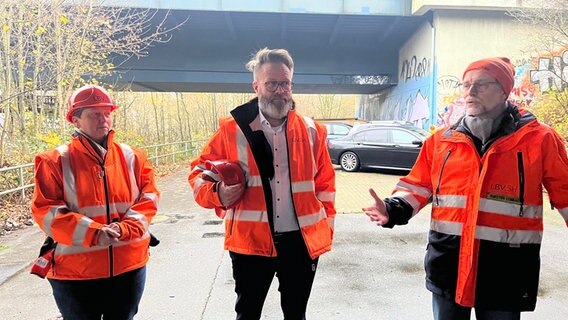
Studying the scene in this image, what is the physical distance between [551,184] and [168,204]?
7403 mm

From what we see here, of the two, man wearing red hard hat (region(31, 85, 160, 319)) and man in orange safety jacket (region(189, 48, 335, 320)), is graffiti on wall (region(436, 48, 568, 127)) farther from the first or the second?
man wearing red hard hat (region(31, 85, 160, 319))

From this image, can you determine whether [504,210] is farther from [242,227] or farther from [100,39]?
[100,39]

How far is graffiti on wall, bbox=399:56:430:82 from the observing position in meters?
15.7

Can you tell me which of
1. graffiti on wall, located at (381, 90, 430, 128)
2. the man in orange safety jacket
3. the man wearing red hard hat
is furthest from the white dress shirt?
graffiti on wall, located at (381, 90, 430, 128)

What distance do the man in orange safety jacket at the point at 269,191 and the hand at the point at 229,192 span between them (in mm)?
16

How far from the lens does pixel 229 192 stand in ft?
7.06

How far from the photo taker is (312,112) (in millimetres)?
34250

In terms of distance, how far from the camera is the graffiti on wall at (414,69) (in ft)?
51.6

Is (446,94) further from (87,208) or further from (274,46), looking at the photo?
(87,208)

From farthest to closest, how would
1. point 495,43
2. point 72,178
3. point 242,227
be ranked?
point 495,43 → point 242,227 → point 72,178

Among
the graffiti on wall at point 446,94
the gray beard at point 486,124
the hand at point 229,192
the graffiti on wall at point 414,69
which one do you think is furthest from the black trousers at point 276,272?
the graffiti on wall at point 414,69

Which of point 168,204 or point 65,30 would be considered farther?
point 65,30

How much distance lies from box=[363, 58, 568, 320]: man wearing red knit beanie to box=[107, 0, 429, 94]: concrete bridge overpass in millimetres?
14050

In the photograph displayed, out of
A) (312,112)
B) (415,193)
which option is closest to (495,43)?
(415,193)
